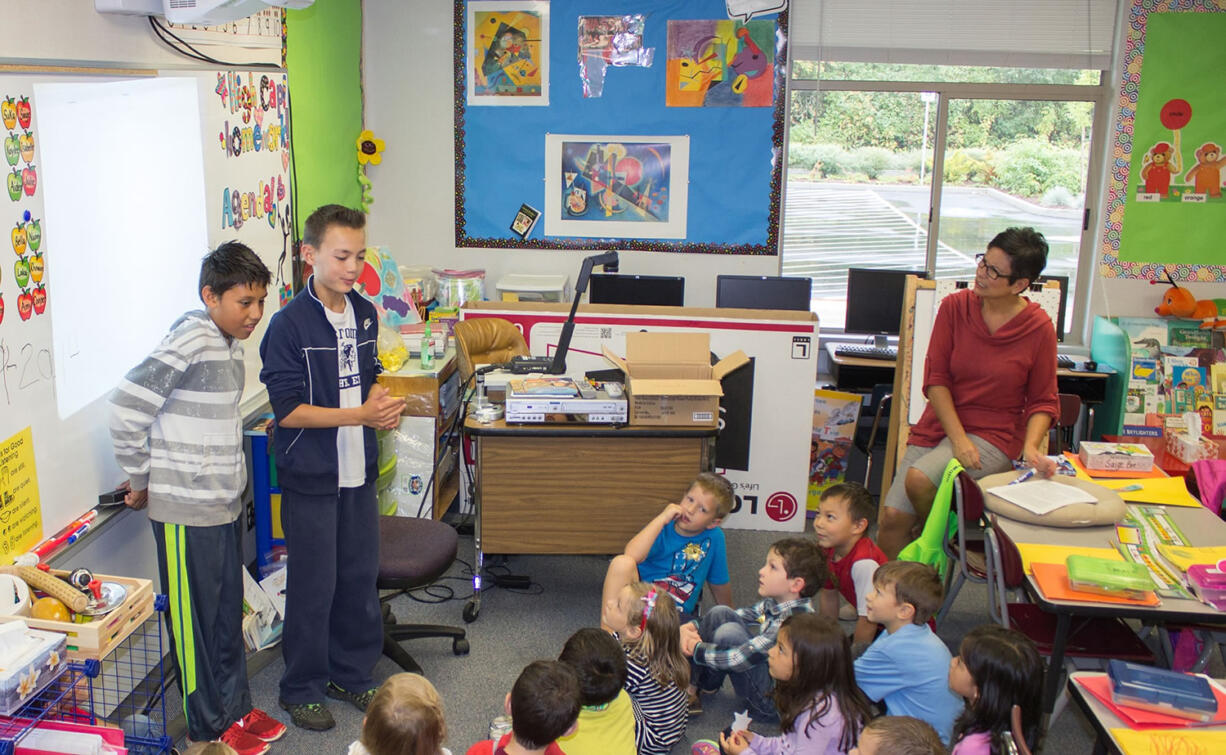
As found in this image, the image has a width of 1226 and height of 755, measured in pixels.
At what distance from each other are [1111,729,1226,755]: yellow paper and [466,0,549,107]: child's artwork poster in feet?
14.4

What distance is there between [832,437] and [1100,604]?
247 centimetres

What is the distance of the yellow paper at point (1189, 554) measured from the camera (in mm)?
2898

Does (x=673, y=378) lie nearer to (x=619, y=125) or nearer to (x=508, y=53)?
(x=619, y=125)

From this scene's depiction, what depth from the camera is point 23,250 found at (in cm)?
256

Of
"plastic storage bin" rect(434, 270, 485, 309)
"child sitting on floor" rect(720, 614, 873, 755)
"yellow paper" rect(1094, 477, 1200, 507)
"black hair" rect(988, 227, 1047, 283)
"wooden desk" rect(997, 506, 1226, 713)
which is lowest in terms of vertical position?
"child sitting on floor" rect(720, 614, 873, 755)

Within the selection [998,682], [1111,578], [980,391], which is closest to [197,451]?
[998,682]

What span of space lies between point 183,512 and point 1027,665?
2192 mm

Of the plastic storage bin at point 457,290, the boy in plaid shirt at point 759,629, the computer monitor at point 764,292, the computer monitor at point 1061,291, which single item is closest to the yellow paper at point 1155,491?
the boy in plaid shirt at point 759,629

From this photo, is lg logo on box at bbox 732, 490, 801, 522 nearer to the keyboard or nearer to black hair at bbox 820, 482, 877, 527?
the keyboard

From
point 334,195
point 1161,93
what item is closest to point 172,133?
point 334,195

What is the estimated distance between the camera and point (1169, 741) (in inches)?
84.5

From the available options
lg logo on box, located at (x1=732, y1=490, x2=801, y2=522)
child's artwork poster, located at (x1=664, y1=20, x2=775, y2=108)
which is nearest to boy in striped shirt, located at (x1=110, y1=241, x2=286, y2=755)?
lg logo on box, located at (x1=732, y1=490, x2=801, y2=522)

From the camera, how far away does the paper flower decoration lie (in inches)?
220

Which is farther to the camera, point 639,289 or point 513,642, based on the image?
point 639,289
